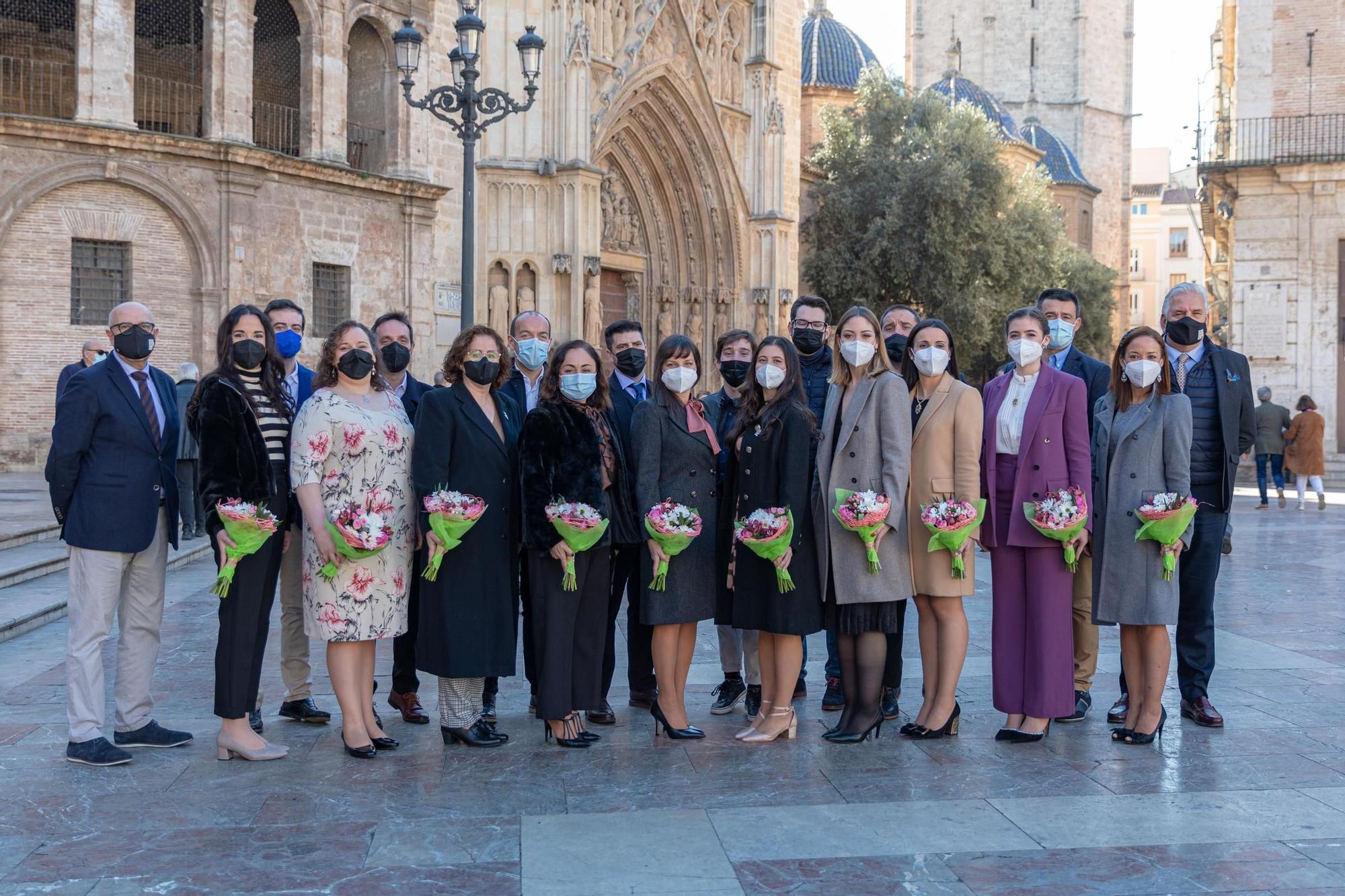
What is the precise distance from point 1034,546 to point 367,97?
18881 mm

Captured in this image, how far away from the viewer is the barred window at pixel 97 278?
18500 mm

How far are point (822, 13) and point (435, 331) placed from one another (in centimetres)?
2821

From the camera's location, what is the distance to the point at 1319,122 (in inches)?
1105

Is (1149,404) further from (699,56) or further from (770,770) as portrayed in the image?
(699,56)

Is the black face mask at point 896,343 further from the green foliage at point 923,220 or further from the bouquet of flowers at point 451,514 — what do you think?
the green foliage at point 923,220

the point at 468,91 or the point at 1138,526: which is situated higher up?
the point at 468,91

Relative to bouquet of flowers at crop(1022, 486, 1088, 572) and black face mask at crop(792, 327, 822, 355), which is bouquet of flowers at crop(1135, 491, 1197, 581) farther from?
black face mask at crop(792, 327, 822, 355)

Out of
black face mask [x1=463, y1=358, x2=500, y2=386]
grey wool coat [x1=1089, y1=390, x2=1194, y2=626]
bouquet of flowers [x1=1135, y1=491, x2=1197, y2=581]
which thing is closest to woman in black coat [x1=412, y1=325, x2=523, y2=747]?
black face mask [x1=463, y1=358, x2=500, y2=386]

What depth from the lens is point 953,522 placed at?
19.7 feet

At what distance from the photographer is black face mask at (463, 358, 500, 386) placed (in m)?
6.09

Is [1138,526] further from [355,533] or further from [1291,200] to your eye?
[1291,200]

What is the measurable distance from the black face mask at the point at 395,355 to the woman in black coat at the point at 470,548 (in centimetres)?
49

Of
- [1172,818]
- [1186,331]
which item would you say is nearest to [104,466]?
[1172,818]

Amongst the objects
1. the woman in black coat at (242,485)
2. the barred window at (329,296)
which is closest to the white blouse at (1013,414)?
the woman in black coat at (242,485)
